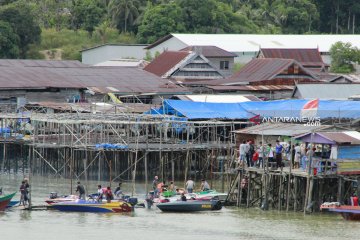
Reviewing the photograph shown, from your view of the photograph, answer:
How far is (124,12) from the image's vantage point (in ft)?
322

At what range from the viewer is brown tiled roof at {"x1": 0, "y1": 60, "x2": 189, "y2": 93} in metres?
67.2

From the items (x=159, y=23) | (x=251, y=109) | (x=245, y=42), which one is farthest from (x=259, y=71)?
(x=159, y=23)

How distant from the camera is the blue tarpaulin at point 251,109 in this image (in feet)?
183

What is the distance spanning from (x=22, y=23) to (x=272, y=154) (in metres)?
49.6

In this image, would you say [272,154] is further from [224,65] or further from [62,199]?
[224,65]

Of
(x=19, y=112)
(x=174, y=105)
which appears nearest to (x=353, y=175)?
(x=174, y=105)

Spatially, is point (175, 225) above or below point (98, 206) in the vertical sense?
below

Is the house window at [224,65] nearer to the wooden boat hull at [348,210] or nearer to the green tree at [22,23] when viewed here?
the green tree at [22,23]

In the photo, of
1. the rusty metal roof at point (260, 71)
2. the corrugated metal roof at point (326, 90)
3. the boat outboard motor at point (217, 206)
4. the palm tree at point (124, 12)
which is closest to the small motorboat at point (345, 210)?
the boat outboard motor at point (217, 206)

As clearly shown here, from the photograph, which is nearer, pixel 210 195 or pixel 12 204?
pixel 12 204

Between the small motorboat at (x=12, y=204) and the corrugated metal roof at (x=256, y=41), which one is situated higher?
the corrugated metal roof at (x=256, y=41)

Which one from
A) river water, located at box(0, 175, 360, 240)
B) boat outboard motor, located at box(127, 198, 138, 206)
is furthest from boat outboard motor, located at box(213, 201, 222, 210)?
boat outboard motor, located at box(127, 198, 138, 206)

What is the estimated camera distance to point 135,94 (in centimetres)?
6800

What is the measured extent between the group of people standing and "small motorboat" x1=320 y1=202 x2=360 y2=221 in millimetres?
1899
